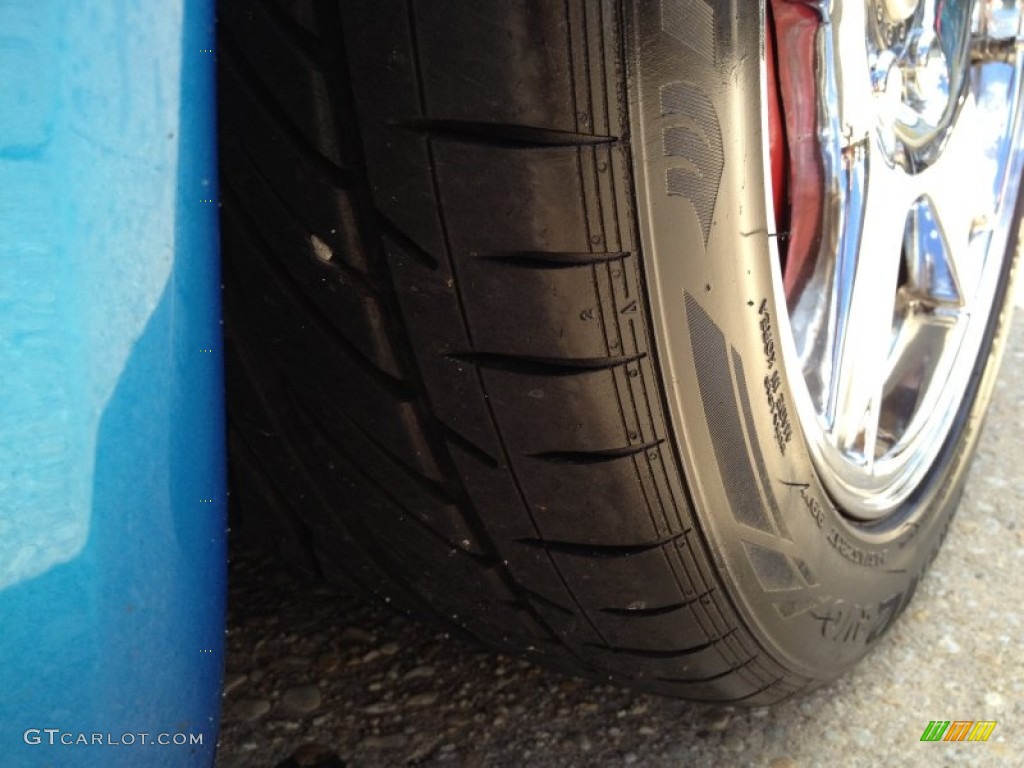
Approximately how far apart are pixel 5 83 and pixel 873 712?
1.00 meters

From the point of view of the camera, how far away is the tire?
716mm

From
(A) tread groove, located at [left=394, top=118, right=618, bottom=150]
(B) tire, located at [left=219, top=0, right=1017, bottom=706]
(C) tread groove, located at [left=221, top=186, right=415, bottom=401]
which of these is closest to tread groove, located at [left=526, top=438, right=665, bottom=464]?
(B) tire, located at [left=219, top=0, right=1017, bottom=706]

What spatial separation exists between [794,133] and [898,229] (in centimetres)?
24

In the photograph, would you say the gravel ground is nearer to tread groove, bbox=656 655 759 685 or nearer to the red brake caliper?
tread groove, bbox=656 655 759 685

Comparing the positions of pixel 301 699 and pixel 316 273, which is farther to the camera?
pixel 301 699

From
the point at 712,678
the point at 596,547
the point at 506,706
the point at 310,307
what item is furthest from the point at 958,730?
the point at 310,307

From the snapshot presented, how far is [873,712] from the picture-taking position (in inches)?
48.5

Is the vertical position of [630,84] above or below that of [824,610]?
above

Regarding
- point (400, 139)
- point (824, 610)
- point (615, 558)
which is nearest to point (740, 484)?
point (615, 558)

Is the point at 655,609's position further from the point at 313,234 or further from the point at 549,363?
the point at 313,234

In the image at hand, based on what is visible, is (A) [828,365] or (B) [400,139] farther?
(A) [828,365]

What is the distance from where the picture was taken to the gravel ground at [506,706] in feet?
3.65

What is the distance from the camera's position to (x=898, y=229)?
1.25m

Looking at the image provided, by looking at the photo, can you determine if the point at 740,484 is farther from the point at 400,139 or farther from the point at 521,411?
the point at 400,139
